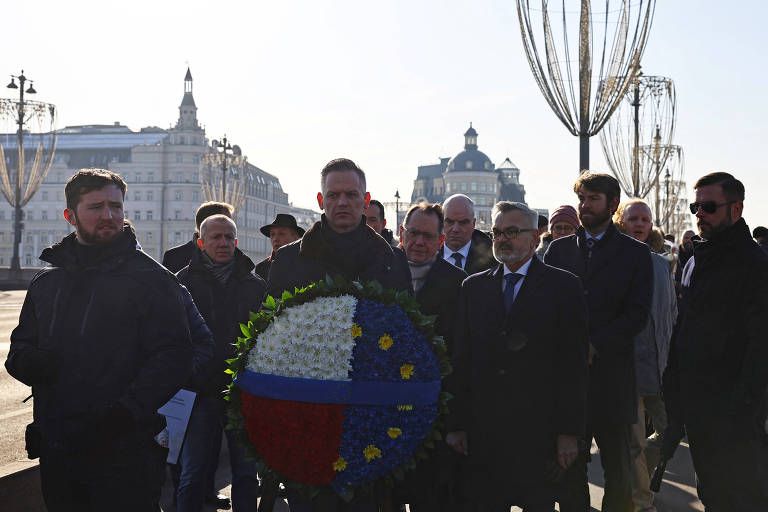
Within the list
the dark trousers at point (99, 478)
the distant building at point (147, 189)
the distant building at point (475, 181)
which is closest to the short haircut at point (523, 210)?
the dark trousers at point (99, 478)

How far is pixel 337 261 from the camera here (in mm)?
3439

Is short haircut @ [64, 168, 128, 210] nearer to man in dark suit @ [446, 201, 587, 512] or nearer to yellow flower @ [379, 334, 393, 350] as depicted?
yellow flower @ [379, 334, 393, 350]

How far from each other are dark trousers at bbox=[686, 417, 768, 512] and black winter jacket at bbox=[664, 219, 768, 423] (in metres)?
0.08

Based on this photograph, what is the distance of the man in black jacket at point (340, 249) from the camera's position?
11.2ft

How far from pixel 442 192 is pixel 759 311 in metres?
165

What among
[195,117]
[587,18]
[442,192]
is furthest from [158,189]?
[587,18]

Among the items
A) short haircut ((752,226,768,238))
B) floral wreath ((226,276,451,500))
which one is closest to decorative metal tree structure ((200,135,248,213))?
short haircut ((752,226,768,238))

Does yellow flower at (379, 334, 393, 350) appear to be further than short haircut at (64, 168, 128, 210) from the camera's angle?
No

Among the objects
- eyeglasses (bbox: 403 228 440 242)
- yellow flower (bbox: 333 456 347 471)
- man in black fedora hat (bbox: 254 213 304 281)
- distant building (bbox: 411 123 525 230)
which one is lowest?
yellow flower (bbox: 333 456 347 471)

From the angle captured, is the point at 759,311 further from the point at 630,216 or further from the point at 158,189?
the point at 158,189

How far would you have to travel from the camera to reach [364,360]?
107 inches

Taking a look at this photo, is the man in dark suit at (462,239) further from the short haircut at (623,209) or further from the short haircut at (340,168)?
the short haircut at (340,168)

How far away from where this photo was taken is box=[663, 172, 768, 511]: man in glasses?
4.06 m

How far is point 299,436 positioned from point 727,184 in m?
3.01
